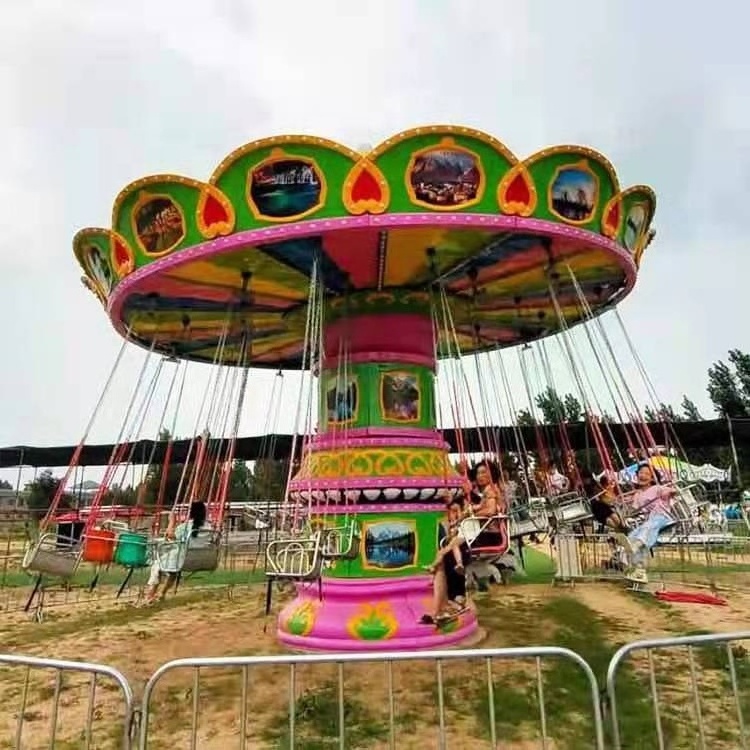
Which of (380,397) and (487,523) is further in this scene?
(380,397)

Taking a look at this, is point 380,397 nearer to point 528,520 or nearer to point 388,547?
point 388,547

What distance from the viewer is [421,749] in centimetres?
387

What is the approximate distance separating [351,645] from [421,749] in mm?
2476

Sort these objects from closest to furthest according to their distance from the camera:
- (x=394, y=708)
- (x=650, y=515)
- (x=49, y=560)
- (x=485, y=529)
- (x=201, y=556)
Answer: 1. (x=394, y=708)
2. (x=485, y=529)
3. (x=49, y=560)
4. (x=201, y=556)
5. (x=650, y=515)

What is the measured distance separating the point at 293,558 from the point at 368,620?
1372mm

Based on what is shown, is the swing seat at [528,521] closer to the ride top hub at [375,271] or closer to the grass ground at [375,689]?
the grass ground at [375,689]

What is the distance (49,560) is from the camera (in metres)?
7.18

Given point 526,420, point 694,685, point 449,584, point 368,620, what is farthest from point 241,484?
point 694,685

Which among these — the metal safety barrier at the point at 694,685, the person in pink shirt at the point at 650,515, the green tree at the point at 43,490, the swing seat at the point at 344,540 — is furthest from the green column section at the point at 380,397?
the green tree at the point at 43,490

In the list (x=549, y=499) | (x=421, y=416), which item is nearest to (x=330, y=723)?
(x=421, y=416)

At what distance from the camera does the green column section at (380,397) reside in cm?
718

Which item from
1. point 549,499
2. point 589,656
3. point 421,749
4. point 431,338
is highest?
point 431,338

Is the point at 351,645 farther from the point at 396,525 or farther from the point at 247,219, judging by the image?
the point at 247,219

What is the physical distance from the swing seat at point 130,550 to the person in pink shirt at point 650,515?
5449mm
